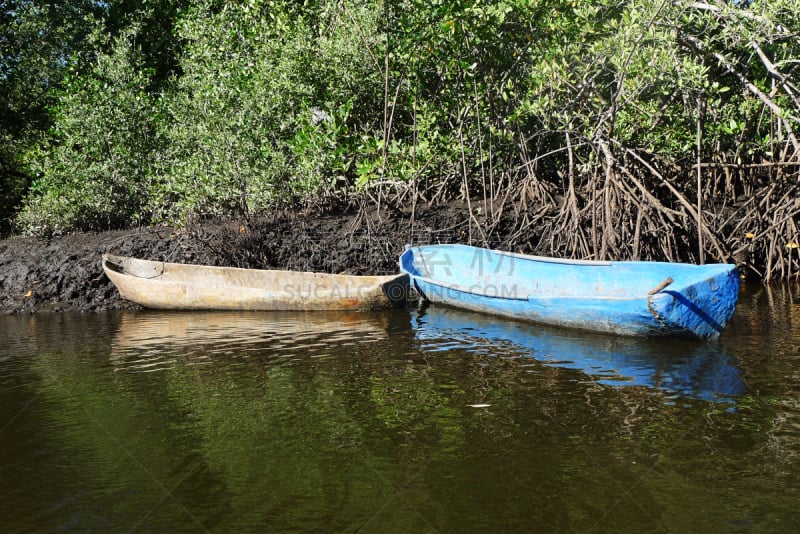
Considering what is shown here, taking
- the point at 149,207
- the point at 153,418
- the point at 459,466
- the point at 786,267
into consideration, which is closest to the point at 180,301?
the point at 149,207

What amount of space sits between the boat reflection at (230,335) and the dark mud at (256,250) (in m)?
1.64

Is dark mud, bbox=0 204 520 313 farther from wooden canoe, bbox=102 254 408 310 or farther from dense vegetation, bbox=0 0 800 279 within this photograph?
wooden canoe, bbox=102 254 408 310

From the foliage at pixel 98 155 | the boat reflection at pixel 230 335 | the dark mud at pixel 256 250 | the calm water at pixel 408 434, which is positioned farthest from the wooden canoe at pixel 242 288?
the foliage at pixel 98 155

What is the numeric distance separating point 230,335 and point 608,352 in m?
4.53

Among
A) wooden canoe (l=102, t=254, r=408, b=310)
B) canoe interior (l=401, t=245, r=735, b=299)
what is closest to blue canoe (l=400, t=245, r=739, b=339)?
canoe interior (l=401, t=245, r=735, b=299)

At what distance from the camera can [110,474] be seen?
5094 millimetres

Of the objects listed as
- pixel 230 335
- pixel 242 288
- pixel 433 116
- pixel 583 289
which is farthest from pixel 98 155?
pixel 583 289

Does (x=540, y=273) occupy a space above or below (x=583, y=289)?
above

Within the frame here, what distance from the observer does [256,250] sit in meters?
13.3

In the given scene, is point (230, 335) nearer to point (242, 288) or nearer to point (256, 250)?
point (242, 288)

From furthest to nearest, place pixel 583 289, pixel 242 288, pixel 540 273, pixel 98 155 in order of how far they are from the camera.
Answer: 1. pixel 98 155
2. pixel 242 288
3. pixel 540 273
4. pixel 583 289

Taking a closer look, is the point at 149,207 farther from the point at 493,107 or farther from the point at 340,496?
the point at 340,496

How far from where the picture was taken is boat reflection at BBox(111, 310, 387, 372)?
859 centimetres

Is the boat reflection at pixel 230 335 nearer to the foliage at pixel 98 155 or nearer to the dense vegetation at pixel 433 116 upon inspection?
the dense vegetation at pixel 433 116
